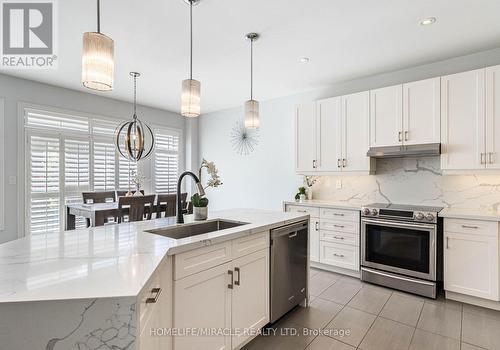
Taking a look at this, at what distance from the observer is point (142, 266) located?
3.86 ft

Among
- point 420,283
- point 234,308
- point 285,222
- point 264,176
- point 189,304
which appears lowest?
point 420,283

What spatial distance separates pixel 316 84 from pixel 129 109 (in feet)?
11.5

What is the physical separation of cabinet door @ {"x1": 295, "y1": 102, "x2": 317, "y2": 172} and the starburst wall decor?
118 centimetres

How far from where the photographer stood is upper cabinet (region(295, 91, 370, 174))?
352 cm

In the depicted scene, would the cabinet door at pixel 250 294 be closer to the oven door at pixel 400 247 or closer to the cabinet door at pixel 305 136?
the oven door at pixel 400 247

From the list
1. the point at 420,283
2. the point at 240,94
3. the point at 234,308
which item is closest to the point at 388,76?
the point at 240,94

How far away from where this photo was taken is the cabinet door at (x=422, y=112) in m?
2.98

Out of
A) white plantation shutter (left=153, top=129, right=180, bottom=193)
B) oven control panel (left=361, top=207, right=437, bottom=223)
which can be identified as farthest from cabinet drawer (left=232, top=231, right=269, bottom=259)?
white plantation shutter (left=153, top=129, right=180, bottom=193)

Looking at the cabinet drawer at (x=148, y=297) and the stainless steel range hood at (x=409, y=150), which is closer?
the cabinet drawer at (x=148, y=297)

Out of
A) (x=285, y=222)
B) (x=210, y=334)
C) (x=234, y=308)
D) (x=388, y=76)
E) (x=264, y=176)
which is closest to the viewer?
(x=210, y=334)

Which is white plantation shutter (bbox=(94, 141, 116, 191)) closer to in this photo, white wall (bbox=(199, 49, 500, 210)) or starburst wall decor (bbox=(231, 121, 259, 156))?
white wall (bbox=(199, 49, 500, 210))

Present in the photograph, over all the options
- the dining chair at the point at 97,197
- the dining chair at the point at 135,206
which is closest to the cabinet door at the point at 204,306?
the dining chair at the point at 135,206

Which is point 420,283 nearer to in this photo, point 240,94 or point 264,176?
point 264,176

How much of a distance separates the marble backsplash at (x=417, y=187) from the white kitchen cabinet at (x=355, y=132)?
381 mm
